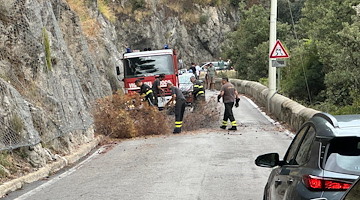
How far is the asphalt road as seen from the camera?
9516 mm

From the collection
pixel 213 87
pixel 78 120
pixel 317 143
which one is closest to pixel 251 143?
pixel 78 120

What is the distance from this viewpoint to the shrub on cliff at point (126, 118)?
18422mm

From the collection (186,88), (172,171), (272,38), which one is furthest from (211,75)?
(172,171)

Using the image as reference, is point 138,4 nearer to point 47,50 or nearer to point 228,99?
point 228,99

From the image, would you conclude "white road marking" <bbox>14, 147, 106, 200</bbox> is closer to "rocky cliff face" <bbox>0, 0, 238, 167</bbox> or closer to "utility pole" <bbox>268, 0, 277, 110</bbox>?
"rocky cliff face" <bbox>0, 0, 238, 167</bbox>

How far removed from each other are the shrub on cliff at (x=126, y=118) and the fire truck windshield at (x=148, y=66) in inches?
211

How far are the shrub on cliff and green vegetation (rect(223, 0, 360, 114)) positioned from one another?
5.47 meters

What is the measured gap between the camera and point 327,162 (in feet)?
14.1

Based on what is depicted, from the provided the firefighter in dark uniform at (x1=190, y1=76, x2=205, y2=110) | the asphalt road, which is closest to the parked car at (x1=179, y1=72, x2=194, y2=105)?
the firefighter in dark uniform at (x1=190, y1=76, x2=205, y2=110)

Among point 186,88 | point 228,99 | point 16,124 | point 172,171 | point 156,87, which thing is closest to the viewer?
point 172,171

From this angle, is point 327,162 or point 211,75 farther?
point 211,75

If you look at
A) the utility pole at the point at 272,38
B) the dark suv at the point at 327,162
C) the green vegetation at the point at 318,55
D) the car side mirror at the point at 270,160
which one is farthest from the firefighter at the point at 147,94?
the dark suv at the point at 327,162

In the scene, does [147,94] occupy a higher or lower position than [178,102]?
higher

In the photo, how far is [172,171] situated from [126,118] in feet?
23.9
